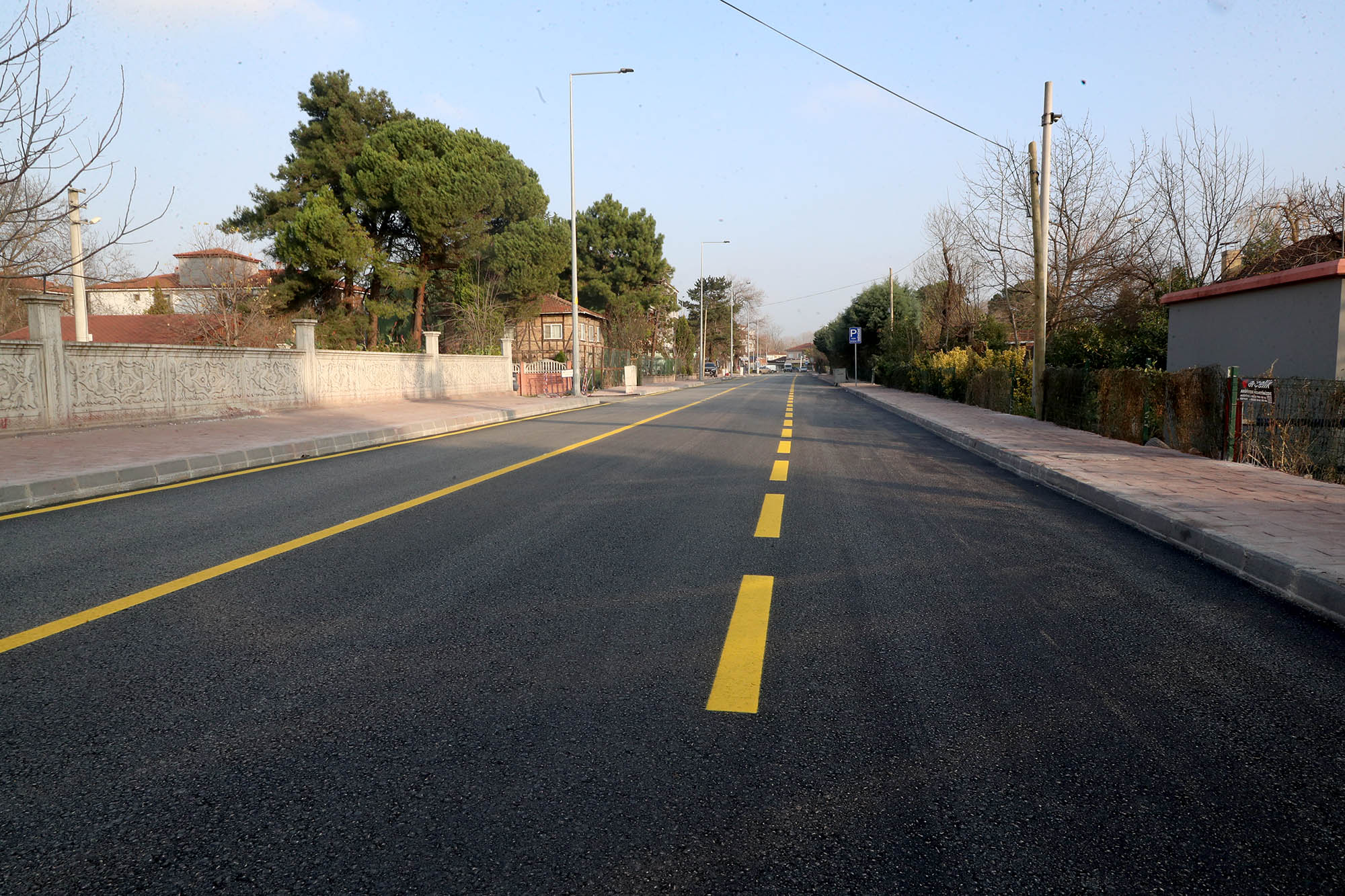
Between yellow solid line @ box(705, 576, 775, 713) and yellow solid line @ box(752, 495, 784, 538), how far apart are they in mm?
1341

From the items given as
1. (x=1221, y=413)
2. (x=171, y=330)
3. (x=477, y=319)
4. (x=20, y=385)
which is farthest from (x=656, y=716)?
(x=171, y=330)

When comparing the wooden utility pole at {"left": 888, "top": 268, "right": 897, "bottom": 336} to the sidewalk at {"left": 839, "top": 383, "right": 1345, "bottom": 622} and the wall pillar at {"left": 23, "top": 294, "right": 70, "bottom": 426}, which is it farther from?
the wall pillar at {"left": 23, "top": 294, "right": 70, "bottom": 426}

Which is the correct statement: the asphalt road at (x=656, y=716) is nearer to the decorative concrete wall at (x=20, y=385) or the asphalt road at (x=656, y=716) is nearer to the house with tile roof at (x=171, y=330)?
the decorative concrete wall at (x=20, y=385)

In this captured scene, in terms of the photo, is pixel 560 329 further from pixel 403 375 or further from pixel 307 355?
pixel 307 355

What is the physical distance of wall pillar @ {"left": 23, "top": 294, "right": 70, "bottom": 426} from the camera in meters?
12.8

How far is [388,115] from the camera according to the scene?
37.6 m

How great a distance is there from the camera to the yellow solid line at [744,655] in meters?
3.01

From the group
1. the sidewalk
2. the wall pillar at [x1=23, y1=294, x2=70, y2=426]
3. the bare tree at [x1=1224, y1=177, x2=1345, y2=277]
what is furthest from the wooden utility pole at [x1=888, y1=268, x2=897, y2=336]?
the wall pillar at [x1=23, y1=294, x2=70, y2=426]

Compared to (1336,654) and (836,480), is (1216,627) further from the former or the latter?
(836,480)

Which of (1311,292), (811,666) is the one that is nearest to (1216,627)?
(811,666)

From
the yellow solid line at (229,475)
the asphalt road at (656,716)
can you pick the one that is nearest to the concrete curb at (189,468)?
the yellow solid line at (229,475)

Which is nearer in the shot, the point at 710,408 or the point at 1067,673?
the point at 1067,673

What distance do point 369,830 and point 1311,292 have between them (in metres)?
13.2

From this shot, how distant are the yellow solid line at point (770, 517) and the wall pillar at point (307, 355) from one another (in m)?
16.2
